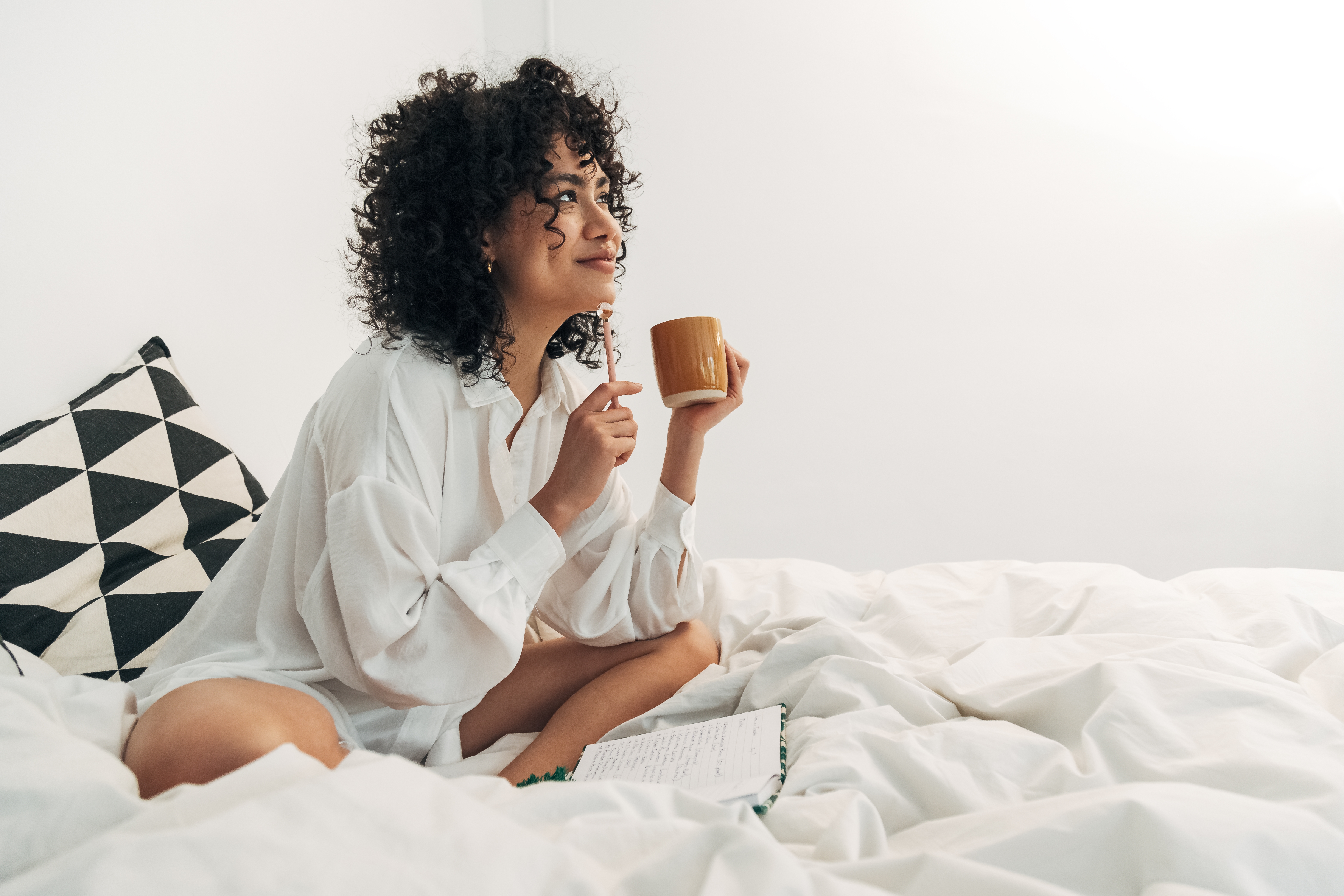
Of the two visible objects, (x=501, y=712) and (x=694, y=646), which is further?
(x=694, y=646)

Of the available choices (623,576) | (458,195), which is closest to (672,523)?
(623,576)

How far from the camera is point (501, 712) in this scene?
121 centimetres

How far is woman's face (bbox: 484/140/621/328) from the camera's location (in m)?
1.23

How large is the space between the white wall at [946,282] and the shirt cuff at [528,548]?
1.25 m

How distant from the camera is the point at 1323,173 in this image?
249cm

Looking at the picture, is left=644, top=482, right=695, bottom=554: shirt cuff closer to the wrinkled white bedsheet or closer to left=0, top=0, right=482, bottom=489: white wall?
the wrinkled white bedsheet

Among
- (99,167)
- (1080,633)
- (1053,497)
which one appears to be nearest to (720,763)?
(1080,633)

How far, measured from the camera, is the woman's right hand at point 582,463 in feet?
3.50

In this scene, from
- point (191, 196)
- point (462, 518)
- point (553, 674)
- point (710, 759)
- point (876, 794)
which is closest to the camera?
point (876, 794)

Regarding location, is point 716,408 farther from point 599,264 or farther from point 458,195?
point 458,195

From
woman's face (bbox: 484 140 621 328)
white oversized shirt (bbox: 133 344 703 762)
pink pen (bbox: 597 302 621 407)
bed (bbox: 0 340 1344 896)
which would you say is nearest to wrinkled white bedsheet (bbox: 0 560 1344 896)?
bed (bbox: 0 340 1344 896)

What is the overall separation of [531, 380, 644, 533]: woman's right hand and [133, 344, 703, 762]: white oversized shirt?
0.03 meters

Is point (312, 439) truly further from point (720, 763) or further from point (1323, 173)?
point (1323, 173)

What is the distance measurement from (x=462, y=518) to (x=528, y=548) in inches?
6.4
